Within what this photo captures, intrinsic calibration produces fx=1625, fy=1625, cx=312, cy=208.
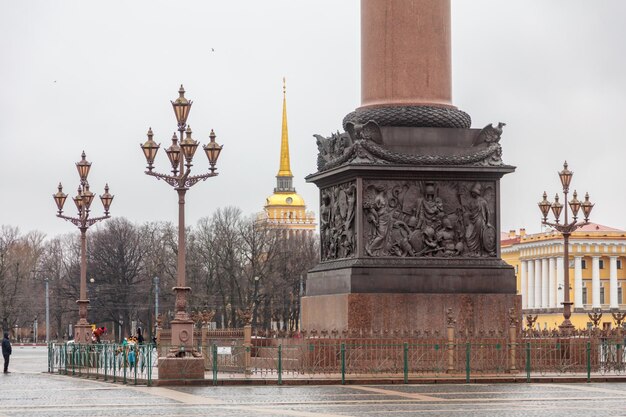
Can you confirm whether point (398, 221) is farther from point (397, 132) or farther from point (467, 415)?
point (467, 415)

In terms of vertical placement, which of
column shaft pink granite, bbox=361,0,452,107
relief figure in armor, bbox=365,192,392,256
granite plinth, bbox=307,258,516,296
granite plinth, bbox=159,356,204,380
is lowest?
granite plinth, bbox=159,356,204,380

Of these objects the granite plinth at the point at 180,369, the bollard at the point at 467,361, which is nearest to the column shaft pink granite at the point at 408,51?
the bollard at the point at 467,361

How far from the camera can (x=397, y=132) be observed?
36719 millimetres

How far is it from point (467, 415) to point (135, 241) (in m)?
105

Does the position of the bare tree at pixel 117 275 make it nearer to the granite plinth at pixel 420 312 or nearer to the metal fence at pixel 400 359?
the metal fence at pixel 400 359

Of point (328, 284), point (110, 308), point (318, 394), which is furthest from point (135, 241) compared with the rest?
point (318, 394)

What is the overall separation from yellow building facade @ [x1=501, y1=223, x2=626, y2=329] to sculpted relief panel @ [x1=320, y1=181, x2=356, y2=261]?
11086 cm

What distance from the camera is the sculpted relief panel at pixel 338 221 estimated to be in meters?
36.5

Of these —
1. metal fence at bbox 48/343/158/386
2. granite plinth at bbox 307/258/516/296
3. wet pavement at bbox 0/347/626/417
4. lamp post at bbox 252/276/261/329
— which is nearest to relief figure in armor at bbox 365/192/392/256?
granite plinth at bbox 307/258/516/296

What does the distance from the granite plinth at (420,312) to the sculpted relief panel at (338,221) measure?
138cm

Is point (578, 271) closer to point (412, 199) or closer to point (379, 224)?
point (412, 199)

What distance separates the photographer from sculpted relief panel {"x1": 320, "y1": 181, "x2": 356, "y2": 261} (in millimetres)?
36531

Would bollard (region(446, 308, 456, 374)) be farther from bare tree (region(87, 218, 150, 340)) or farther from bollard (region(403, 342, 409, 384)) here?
bare tree (region(87, 218, 150, 340))

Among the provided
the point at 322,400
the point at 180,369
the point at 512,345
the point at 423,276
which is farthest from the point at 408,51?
the point at 322,400
